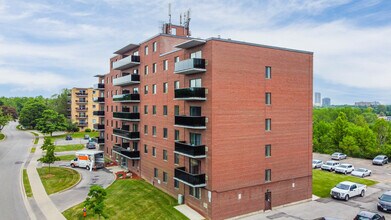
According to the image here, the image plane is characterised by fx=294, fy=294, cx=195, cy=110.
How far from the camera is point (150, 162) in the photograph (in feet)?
128

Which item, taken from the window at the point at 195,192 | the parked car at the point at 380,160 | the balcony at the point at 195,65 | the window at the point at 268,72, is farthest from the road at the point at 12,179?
the parked car at the point at 380,160

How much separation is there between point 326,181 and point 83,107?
8781 centimetres

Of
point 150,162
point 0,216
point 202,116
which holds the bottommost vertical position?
point 0,216

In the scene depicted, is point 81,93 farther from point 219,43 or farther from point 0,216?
point 219,43

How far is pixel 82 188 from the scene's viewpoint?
1467 inches

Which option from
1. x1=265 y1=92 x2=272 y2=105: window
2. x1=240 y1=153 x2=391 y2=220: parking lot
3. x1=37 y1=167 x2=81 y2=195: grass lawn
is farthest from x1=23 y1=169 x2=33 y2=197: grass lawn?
x1=265 y1=92 x2=272 y2=105: window

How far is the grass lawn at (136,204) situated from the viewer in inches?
1108

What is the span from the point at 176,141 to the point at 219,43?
11908 mm

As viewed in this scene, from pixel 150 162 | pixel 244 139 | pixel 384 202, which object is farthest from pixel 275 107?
pixel 150 162

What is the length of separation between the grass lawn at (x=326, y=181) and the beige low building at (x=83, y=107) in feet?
267

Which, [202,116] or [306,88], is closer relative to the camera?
[202,116]

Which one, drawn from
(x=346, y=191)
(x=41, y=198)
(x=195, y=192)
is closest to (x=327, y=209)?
(x=346, y=191)

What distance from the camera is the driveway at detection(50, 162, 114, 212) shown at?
31.8m

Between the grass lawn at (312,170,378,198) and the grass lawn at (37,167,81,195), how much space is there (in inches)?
1250
